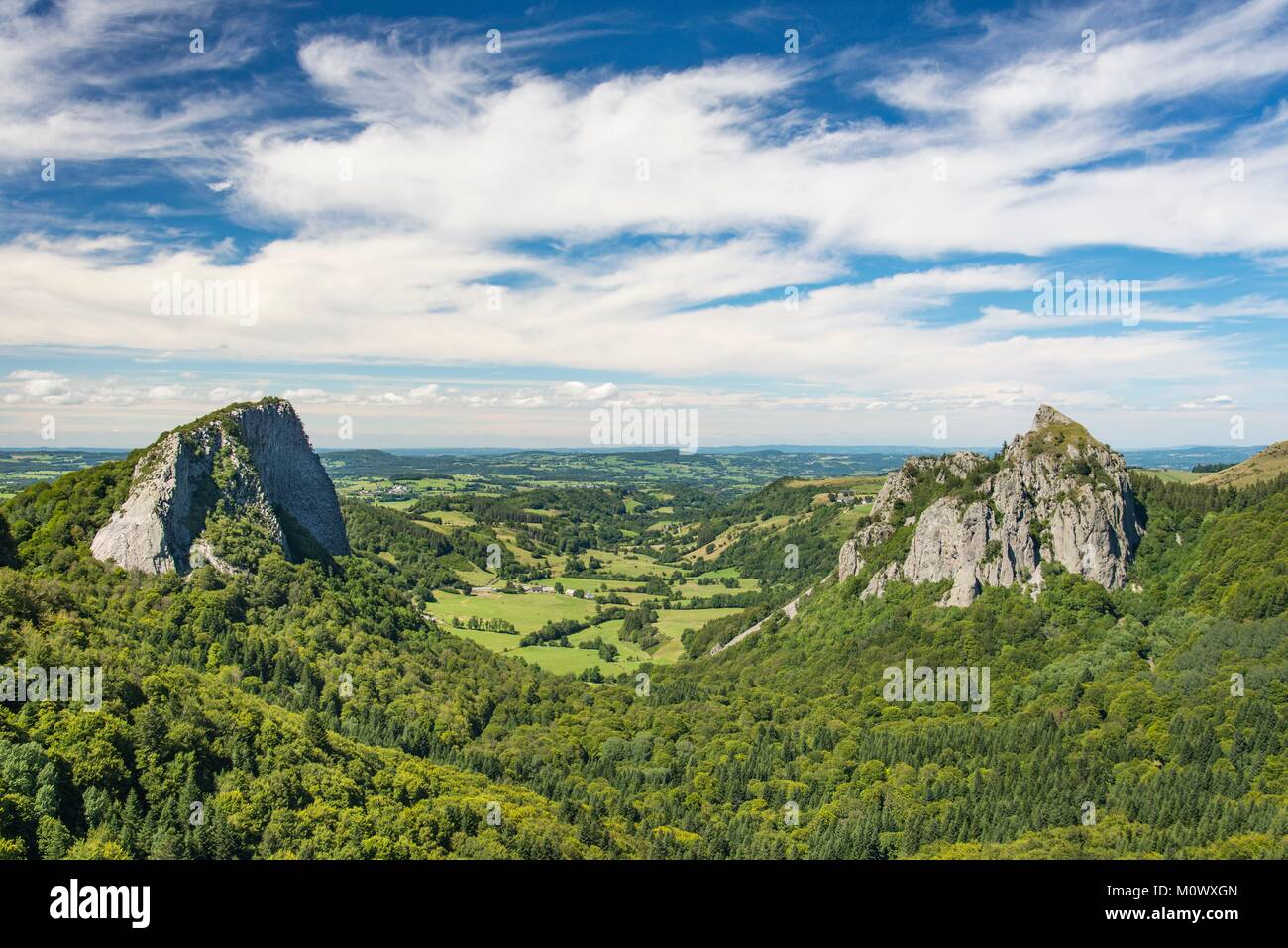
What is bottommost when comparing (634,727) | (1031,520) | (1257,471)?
(634,727)

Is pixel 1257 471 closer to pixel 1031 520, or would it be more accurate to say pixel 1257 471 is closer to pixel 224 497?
pixel 1031 520

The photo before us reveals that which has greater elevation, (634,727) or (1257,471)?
(1257,471)

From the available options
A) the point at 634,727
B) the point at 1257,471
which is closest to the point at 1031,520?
the point at 1257,471

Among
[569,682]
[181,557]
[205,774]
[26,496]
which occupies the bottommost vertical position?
[569,682]
